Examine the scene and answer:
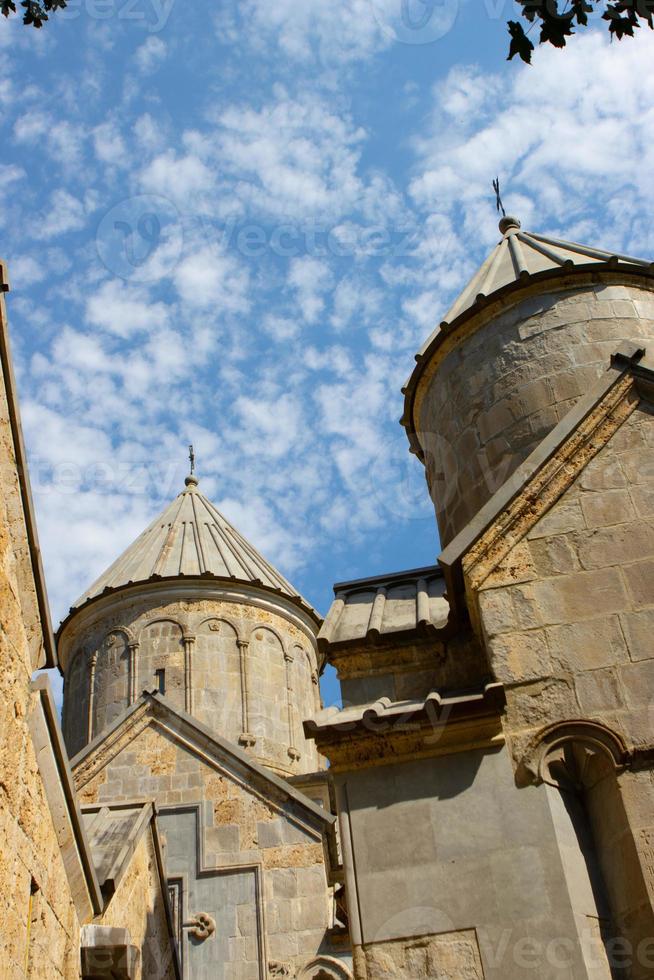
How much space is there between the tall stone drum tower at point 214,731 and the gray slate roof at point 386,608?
5152 millimetres

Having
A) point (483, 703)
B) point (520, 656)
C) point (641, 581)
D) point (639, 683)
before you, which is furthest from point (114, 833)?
point (641, 581)

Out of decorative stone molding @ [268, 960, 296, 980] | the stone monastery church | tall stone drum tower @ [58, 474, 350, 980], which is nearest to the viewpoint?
the stone monastery church

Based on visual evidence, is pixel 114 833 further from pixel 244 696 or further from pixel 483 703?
pixel 244 696

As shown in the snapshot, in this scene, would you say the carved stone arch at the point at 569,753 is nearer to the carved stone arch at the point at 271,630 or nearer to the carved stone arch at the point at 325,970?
the carved stone arch at the point at 325,970

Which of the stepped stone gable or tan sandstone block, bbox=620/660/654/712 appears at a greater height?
Result: the stepped stone gable

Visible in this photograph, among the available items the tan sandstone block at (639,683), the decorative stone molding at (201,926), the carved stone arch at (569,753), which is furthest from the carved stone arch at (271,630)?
the tan sandstone block at (639,683)

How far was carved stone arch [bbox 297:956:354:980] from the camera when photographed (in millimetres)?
9648

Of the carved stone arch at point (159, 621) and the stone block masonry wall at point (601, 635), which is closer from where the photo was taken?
the stone block masonry wall at point (601, 635)

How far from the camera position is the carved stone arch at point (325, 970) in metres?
9.65

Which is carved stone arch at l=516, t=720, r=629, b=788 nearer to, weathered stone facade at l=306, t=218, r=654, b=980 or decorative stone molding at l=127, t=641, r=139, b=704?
weathered stone facade at l=306, t=218, r=654, b=980

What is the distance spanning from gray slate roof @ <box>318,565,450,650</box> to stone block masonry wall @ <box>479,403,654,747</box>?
565 mm

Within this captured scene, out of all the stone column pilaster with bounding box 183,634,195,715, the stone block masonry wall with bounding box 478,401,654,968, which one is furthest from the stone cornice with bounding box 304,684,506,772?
the stone column pilaster with bounding box 183,634,195,715

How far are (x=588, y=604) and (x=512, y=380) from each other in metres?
3.11

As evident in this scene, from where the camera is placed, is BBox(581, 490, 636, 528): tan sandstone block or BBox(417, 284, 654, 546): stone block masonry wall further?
BBox(417, 284, 654, 546): stone block masonry wall
